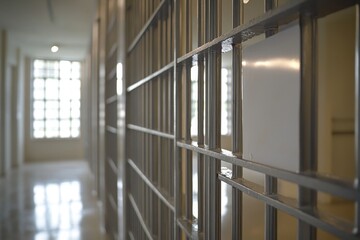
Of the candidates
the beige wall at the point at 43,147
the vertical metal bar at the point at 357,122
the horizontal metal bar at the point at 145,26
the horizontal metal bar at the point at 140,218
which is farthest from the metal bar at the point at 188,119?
the beige wall at the point at 43,147

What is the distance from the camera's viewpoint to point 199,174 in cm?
110

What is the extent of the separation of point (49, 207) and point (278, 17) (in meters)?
4.93

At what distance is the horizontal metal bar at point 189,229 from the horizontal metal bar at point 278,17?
58 centimetres

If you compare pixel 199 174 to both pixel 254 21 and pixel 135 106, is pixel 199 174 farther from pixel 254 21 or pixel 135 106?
pixel 135 106

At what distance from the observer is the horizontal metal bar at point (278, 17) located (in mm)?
532

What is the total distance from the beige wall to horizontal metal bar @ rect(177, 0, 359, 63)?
1025cm

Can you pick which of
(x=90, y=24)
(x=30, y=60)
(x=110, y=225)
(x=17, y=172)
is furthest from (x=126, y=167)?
(x=30, y=60)

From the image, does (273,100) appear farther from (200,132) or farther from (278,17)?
(200,132)

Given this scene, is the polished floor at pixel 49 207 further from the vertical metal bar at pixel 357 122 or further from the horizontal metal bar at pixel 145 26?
the vertical metal bar at pixel 357 122

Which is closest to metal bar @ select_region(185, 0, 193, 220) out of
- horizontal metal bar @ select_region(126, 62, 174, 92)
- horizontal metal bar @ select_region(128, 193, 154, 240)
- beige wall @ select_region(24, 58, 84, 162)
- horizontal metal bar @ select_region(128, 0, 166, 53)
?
horizontal metal bar @ select_region(126, 62, 174, 92)

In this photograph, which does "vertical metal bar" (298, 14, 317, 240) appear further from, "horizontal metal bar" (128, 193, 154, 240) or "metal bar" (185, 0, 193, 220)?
"horizontal metal bar" (128, 193, 154, 240)

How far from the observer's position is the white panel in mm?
591

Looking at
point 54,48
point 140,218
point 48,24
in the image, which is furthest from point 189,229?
point 54,48

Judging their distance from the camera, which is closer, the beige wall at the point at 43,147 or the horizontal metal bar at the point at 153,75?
the horizontal metal bar at the point at 153,75
